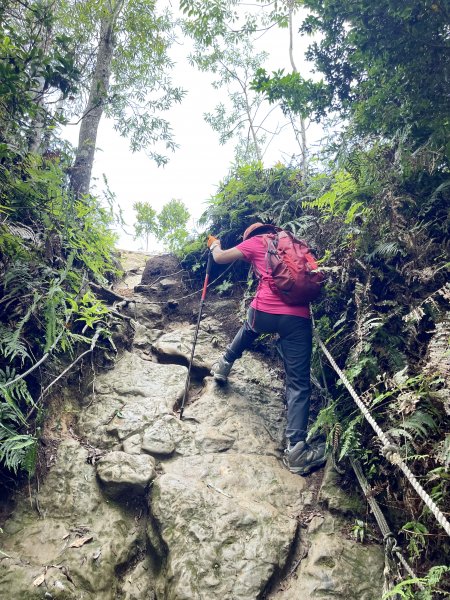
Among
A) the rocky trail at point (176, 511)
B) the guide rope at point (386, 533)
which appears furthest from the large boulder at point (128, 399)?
the guide rope at point (386, 533)

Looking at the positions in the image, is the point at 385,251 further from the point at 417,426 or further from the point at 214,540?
the point at 214,540

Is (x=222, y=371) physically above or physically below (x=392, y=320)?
below

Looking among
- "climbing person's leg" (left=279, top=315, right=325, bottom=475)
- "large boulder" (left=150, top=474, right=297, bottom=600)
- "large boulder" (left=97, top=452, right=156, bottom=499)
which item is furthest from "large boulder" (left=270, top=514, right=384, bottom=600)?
"large boulder" (left=97, top=452, right=156, bottom=499)

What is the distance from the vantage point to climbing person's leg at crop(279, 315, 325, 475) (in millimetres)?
4141

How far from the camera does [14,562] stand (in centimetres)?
296

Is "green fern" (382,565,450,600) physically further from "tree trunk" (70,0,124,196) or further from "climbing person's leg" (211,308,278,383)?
"tree trunk" (70,0,124,196)

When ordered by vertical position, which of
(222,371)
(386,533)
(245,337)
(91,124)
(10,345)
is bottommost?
(386,533)

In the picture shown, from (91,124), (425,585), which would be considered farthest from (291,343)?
(91,124)

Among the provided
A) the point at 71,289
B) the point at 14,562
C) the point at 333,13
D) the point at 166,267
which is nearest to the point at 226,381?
the point at 71,289

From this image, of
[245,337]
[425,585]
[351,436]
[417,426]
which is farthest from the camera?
[245,337]

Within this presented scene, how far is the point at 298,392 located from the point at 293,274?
1401mm

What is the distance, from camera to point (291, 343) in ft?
14.8

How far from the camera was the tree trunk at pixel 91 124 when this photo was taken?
7.94m

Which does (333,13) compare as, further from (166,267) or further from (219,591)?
(219,591)
